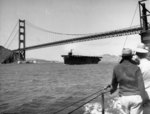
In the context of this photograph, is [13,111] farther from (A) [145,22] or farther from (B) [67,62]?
(B) [67,62]

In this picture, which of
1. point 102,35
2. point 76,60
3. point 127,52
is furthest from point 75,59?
point 127,52

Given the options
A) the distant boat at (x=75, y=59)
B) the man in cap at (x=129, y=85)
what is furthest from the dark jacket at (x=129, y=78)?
the distant boat at (x=75, y=59)

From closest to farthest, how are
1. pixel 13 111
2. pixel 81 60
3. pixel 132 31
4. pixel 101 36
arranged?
pixel 13 111, pixel 132 31, pixel 101 36, pixel 81 60

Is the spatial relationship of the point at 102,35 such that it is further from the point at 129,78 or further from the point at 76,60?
the point at 129,78

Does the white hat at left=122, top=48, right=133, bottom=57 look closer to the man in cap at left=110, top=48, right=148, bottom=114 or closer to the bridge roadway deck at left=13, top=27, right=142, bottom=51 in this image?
the man in cap at left=110, top=48, right=148, bottom=114

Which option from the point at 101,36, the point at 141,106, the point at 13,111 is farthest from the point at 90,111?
the point at 101,36

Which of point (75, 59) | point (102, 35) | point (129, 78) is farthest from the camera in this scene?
point (75, 59)

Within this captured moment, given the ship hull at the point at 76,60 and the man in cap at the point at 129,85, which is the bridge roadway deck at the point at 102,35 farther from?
the man in cap at the point at 129,85

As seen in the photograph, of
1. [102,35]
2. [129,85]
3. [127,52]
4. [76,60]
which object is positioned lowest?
[129,85]
